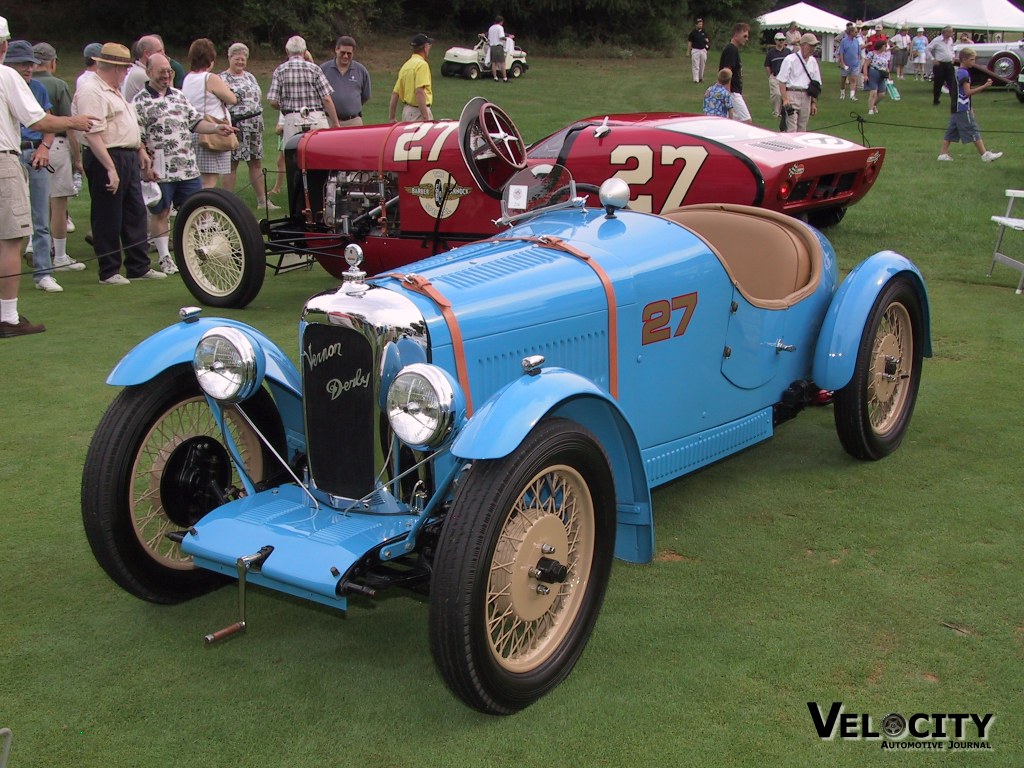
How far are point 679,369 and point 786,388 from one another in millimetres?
866

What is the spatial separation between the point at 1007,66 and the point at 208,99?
67.2 ft

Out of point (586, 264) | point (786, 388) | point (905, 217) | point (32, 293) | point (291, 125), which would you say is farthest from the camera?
point (905, 217)

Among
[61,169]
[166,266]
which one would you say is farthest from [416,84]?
[61,169]

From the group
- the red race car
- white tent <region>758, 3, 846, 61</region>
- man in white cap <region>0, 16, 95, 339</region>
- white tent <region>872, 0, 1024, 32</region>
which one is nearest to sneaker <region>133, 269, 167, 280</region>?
the red race car

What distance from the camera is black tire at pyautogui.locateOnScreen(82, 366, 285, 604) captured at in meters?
3.13

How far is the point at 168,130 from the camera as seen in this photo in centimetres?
815

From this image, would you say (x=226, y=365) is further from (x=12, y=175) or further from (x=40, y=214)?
(x=40, y=214)

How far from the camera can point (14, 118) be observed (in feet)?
21.0

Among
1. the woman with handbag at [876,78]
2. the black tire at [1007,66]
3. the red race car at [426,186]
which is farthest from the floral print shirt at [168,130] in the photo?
the black tire at [1007,66]

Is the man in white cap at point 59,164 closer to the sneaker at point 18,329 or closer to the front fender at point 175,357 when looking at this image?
the sneaker at point 18,329

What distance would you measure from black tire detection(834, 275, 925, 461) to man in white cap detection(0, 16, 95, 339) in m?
5.15

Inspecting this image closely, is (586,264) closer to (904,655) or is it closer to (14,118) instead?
(904,655)

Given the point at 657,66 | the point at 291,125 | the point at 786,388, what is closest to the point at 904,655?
the point at 786,388

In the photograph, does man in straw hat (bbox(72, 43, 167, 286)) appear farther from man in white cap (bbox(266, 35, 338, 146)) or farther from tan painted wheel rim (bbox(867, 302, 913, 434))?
tan painted wheel rim (bbox(867, 302, 913, 434))
